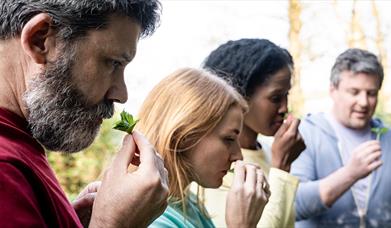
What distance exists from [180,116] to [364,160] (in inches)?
60.8

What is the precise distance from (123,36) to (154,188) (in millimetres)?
302

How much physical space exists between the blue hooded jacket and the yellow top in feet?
2.18

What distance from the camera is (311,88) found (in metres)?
7.68

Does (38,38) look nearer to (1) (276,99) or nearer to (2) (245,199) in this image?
(2) (245,199)

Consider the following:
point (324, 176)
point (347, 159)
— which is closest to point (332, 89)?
point (347, 159)

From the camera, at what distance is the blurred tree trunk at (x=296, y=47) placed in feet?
24.8

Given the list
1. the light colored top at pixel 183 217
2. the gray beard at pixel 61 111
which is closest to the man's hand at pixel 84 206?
the gray beard at pixel 61 111

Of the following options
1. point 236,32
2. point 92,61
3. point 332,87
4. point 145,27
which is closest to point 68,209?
point 92,61

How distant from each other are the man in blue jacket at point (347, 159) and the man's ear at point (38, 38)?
2.21 metres

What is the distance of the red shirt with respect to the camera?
0.98 m

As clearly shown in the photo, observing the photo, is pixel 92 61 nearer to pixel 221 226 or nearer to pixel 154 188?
pixel 154 188

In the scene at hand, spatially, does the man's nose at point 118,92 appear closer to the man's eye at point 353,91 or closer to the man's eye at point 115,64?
the man's eye at point 115,64

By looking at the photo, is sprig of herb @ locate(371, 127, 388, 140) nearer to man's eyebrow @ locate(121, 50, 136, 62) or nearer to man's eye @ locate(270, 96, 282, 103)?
man's eye @ locate(270, 96, 282, 103)

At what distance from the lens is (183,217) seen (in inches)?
75.5
